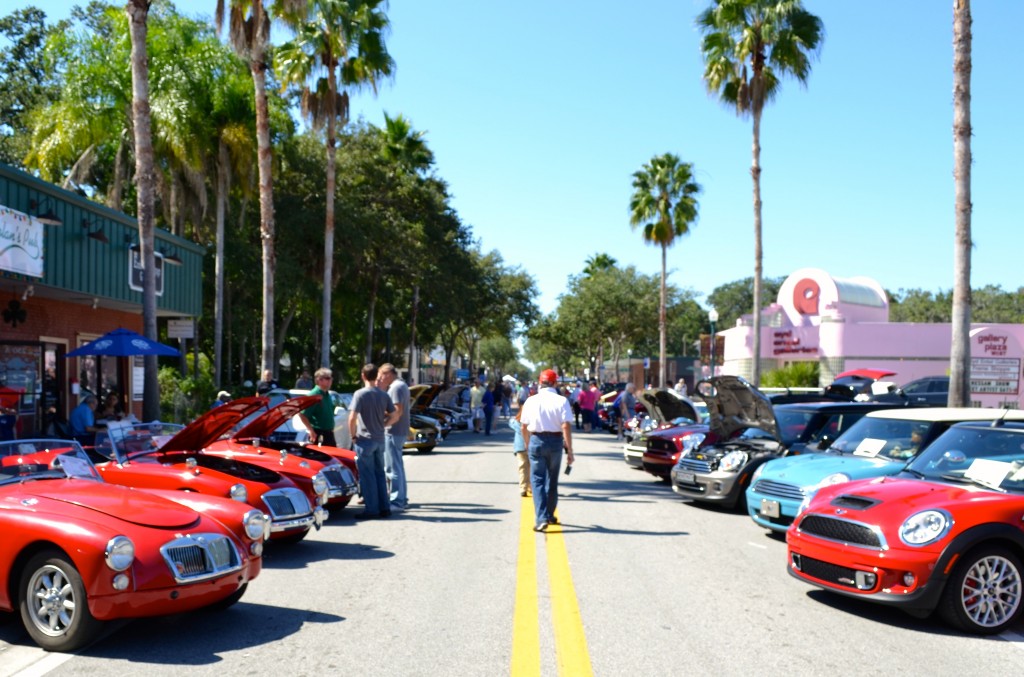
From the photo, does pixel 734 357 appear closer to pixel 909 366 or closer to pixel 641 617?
pixel 909 366

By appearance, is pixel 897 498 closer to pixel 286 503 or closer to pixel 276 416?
pixel 286 503

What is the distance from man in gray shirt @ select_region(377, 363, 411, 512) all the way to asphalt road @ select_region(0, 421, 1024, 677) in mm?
1209

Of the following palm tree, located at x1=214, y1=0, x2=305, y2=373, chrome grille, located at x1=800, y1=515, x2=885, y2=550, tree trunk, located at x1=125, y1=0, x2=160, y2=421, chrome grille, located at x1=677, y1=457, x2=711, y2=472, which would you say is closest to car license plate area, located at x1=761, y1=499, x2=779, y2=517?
chrome grille, located at x1=677, y1=457, x2=711, y2=472

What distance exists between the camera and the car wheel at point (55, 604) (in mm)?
5605

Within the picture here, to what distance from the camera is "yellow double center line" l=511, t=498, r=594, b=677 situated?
5.58 metres

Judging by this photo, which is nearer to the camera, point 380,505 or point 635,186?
point 380,505

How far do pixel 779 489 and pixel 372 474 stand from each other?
4679 mm

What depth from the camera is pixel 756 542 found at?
1012 cm

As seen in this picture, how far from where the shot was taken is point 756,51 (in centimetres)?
2773

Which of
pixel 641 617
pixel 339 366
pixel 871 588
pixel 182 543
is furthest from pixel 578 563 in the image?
pixel 339 366

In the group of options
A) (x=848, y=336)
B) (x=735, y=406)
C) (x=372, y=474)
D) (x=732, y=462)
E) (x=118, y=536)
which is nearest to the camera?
(x=118, y=536)

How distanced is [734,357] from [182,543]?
41481 millimetres

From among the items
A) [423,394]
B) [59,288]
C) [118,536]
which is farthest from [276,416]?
[423,394]

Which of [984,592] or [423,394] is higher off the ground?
[423,394]
